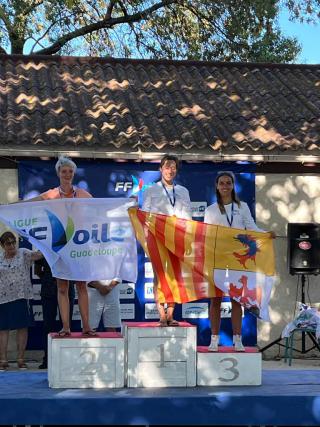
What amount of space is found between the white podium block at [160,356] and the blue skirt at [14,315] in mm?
3371

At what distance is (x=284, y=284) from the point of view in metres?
10.6

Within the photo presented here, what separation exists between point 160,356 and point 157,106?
6.22 meters

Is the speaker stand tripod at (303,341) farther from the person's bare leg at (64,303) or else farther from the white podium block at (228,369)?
the person's bare leg at (64,303)

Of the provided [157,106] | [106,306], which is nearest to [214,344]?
[106,306]

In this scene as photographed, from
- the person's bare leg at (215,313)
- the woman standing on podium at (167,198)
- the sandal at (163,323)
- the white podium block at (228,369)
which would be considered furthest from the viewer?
the woman standing on podium at (167,198)

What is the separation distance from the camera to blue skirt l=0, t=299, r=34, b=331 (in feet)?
30.3

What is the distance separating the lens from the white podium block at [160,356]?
20.0 ft

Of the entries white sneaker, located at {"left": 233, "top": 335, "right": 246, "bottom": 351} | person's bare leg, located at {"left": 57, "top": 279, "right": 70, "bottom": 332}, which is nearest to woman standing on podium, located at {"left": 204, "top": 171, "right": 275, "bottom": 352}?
white sneaker, located at {"left": 233, "top": 335, "right": 246, "bottom": 351}

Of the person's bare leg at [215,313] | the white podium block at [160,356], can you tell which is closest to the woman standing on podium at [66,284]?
the white podium block at [160,356]

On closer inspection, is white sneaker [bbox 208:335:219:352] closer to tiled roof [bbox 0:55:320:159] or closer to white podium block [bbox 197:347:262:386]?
white podium block [bbox 197:347:262:386]

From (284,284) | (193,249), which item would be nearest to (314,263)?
(284,284)

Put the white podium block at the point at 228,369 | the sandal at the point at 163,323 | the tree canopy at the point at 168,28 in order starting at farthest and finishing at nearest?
1. the tree canopy at the point at 168,28
2. the sandal at the point at 163,323
3. the white podium block at the point at 228,369

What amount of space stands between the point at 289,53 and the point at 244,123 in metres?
10.1

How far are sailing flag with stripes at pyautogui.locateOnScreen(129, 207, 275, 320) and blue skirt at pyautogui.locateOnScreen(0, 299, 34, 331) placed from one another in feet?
10.5
